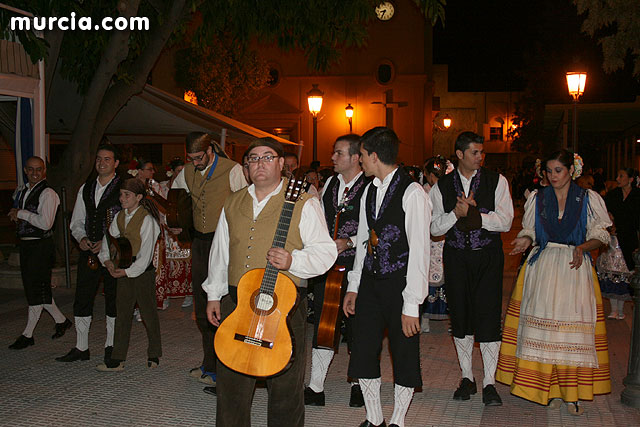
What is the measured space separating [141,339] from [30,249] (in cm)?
163

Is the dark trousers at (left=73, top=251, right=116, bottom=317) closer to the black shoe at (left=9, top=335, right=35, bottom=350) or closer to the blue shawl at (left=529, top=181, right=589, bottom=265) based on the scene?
the black shoe at (left=9, top=335, right=35, bottom=350)

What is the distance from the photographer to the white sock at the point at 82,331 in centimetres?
719

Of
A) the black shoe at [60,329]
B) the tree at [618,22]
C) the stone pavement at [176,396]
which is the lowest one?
the stone pavement at [176,396]

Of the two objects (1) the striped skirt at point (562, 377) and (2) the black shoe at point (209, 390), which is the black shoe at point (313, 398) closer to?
(2) the black shoe at point (209, 390)

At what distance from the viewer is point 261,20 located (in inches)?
541

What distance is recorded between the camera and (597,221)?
5812mm

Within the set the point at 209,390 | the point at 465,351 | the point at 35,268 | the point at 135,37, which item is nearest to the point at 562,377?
the point at 465,351

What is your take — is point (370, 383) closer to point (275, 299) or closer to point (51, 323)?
point (275, 299)

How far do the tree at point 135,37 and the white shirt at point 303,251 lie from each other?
708cm

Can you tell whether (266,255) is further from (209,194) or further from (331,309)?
(209,194)

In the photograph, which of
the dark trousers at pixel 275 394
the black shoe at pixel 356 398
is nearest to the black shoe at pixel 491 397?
the black shoe at pixel 356 398

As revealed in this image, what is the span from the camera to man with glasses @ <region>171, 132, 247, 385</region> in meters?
6.32

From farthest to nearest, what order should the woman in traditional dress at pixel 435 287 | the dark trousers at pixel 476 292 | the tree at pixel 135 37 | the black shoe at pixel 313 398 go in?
the tree at pixel 135 37 → the woman in traditional dress at pixel 435 287 → the black shoe at pixel 313 398 → the dark trousers at pixel 476 292

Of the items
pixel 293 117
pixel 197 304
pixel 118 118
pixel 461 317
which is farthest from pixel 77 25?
pixel 293 117
